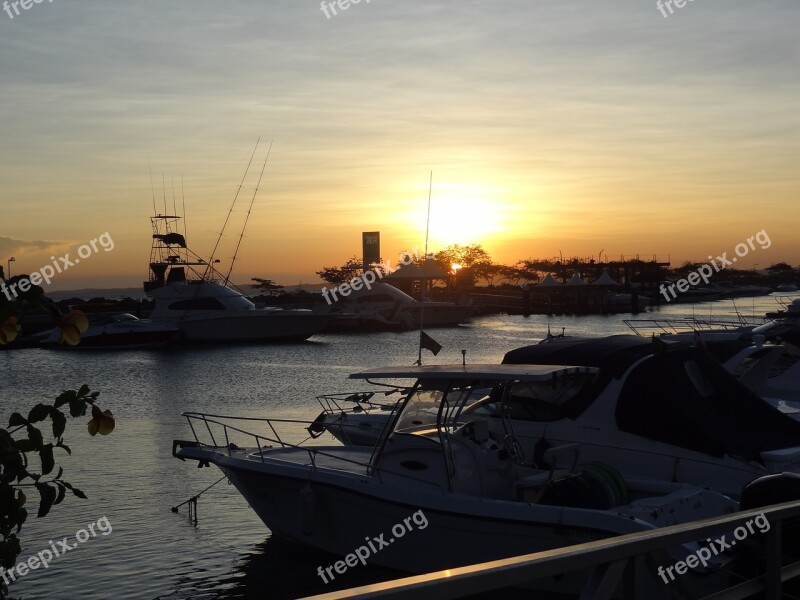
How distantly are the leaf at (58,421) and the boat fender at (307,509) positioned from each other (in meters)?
7.38

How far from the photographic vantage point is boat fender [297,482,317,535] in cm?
1105

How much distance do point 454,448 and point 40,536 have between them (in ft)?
22.2

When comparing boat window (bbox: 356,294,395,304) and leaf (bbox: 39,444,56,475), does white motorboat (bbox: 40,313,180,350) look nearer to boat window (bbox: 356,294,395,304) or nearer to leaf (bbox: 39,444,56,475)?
boat window (bbox: 356,294,395,304)

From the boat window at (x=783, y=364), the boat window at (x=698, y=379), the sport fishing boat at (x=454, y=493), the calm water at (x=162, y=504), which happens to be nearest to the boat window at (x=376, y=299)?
the calm water at (x=162, y=504)

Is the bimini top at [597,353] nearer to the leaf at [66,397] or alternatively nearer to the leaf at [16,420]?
the leaf at [66,397]

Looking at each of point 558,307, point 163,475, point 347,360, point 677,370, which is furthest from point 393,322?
point 677,370

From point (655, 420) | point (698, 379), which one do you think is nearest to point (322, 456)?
point (655, 420)

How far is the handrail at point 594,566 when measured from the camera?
2.52 meters

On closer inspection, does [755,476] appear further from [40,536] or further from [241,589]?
[40,536]

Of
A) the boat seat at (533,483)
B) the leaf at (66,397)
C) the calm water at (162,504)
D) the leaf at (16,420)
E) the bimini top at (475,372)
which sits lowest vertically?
the calm water at (162,504)

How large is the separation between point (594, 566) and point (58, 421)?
2.24 metres

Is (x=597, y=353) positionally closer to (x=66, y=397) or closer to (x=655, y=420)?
(x=655, y=420)

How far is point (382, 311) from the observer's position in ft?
237

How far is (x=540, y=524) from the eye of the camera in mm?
9562
